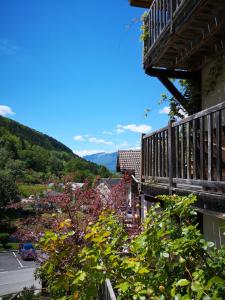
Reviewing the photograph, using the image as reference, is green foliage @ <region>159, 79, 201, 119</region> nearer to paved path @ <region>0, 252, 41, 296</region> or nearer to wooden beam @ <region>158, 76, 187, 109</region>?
wooden beam @ <region>158, 76, 187, 109</region>

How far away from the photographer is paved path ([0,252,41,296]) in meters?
23.5

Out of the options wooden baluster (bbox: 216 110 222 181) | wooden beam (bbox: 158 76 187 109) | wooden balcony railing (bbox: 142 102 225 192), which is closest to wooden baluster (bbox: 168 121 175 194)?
wooden balcony railing (bbox: 142 102 225 192)

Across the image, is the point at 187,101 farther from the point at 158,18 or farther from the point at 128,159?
the point at 128,159

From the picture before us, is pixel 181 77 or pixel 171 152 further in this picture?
pixel 181 77

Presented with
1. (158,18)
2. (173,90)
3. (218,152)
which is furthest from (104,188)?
(218,152)

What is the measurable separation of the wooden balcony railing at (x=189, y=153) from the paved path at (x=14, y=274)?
16.3 m

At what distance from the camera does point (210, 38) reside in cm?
587

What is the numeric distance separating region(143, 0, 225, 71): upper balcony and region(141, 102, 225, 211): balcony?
1249mm

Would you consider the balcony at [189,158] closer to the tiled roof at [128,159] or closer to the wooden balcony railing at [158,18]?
the wooden balcony railing at [158,18]

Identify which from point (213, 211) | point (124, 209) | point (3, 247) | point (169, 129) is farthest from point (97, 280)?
point (3, 247)

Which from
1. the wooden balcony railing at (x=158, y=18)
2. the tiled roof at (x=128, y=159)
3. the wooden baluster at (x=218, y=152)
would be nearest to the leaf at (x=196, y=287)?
the wooden baluster at (x=218, y=152)

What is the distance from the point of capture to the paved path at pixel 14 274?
23.5 m

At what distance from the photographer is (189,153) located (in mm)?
4848

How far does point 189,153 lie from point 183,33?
2.15m
